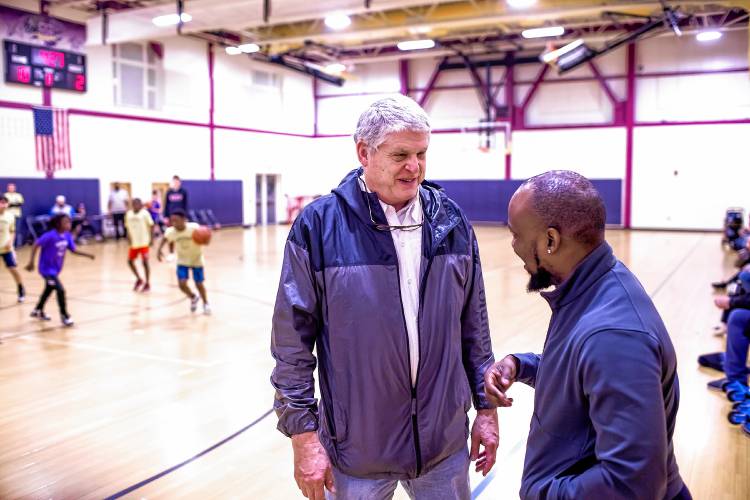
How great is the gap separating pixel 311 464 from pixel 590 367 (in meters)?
1.02

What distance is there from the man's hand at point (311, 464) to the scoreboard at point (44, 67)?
57.9 ft

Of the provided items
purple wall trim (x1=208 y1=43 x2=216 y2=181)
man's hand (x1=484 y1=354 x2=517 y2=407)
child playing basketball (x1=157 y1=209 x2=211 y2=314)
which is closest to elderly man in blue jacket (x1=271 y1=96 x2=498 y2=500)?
man's hand (x1=484 y1=354 x2=517 y2=407)

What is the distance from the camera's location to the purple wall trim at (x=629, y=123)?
72.4 ft

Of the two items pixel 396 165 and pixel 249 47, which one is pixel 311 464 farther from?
pixel 249 47

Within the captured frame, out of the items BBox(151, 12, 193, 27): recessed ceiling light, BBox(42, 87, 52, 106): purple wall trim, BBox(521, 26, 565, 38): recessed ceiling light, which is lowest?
BBox(42, 87, 52, 106): purple wall trim

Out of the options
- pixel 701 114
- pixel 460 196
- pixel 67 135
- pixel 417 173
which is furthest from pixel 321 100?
pixel 417 173

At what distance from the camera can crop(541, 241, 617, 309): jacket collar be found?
1.49 metres

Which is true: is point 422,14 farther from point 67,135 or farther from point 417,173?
point 417,173

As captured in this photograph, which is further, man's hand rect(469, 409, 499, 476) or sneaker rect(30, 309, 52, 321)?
sneaker rect(30, 309, 52, 321)

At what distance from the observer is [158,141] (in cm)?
2078

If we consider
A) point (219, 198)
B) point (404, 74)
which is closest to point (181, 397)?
point (219, 198)

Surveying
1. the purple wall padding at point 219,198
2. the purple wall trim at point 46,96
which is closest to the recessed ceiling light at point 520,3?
the purple wall padding at point 219,198

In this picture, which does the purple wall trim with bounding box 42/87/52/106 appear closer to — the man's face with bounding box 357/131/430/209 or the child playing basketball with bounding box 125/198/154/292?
the child playing basketball with bounding box 125/198/154/292

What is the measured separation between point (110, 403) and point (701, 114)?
21483mm
